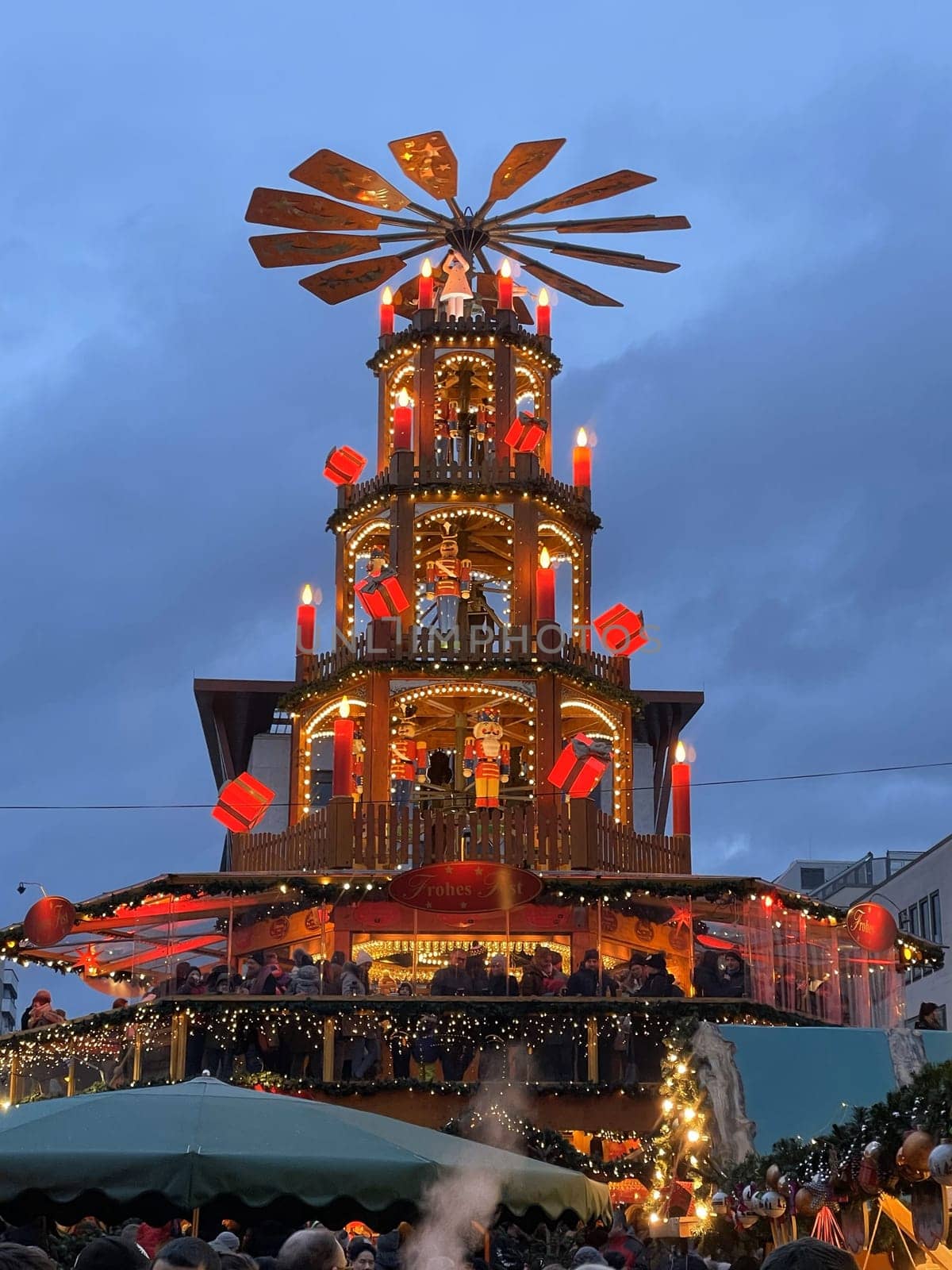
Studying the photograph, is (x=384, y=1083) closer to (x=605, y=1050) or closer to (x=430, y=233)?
(x=605, y=1050)

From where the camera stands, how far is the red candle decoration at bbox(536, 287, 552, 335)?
123ft

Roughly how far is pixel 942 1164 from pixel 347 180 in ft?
92.7

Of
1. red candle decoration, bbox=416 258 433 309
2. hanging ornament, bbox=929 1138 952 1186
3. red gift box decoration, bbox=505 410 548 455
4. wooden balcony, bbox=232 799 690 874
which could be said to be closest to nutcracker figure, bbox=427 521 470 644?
red gift box decoration, bbox=505 410 548 455

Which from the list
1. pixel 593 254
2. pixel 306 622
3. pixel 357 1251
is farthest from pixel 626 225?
pixel 357 1251

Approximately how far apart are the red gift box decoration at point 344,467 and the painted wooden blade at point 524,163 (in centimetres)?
567

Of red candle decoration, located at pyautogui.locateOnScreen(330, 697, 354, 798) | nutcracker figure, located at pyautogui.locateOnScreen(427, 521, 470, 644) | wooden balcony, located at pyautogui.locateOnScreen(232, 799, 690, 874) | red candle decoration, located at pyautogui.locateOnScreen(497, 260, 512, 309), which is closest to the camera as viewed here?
wooden balcony, located at pyautogui.locateOnScreen(232, 799, 690, 874)

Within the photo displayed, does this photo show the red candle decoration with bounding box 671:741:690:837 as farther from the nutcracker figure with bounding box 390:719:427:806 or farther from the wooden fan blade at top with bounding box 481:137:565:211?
the wooden fan blade at top with bounding box 481:137:565:211

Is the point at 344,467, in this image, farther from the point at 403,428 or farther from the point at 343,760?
the point at 343,760

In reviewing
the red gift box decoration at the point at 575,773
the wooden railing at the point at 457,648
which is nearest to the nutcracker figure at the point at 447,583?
the wooden railing at the point at 457,648

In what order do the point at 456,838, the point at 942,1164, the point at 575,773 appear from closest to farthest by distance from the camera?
the point at 942,1164, the point at 456,838, the point at 575,773

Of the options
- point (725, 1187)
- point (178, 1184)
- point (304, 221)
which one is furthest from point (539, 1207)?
point (304, 221)

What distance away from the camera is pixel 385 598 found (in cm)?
3331

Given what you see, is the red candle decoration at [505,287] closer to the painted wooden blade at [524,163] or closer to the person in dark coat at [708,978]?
→ the painted wooden blade at [524,163]

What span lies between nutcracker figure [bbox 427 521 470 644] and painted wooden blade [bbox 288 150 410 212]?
6162mm
